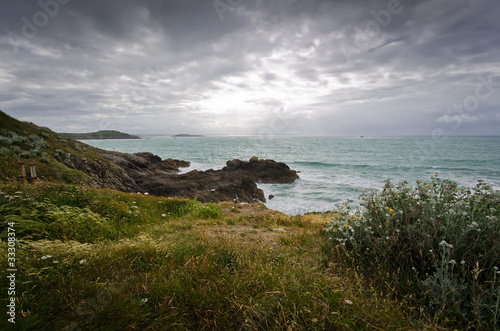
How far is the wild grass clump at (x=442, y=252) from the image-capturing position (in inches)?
107

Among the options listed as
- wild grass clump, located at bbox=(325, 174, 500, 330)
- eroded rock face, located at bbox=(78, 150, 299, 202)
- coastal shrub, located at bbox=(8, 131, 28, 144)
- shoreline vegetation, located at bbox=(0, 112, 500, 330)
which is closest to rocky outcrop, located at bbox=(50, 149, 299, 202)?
eroded rock face, located at bbox=(78, 150, 299, 202)

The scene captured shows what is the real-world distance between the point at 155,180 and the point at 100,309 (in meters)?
25.9

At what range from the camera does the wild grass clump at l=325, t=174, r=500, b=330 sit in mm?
2725

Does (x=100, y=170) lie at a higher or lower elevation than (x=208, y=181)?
higher

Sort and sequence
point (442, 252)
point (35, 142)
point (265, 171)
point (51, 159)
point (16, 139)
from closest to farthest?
1. point (442, 252)
2. point (16, 139)
3. point (51, 159)
4. point (35, 142)
5. point (265, 171)

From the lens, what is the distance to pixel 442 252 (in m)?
3.59

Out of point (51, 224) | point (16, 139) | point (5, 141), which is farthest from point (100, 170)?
point (51, 224)

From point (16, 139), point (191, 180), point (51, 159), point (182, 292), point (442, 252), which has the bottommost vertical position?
point (191, 180)

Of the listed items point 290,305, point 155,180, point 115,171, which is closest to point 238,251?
point 290,305

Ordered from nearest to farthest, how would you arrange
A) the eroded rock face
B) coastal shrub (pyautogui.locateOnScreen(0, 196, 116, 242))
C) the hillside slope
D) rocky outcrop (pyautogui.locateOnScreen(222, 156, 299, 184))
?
coastal shrub (pyautogui.locateOnScreen(0, 196, 116, 242)) < the hillside slope < the eroded rock face < rocky outcrop (pyautogui.locateOnScreen(222, 156, 299, 184))

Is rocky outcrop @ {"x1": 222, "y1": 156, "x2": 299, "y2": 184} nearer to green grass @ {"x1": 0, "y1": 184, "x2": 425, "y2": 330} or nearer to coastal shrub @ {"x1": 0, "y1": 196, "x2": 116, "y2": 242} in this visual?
coastal shrub @ {"x1": 0, "y1": 196, "x2": 116, "y2": 242}

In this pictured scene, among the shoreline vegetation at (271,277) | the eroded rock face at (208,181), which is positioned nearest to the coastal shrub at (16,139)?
the eroded rock face at (208,181)

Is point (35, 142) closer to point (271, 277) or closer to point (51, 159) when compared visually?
point (51, 159)

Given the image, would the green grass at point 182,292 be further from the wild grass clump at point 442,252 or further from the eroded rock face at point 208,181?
the eroded rock face at point 208,181
